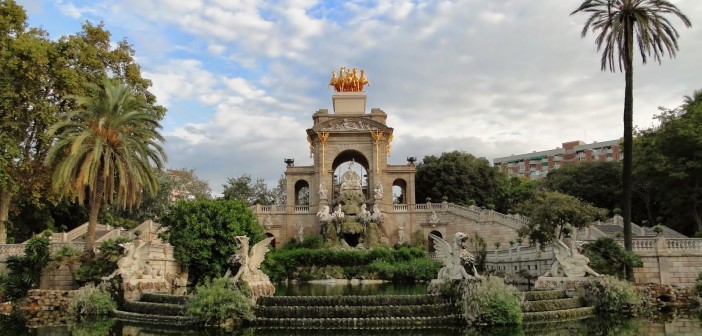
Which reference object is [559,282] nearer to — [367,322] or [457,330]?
[457,330]

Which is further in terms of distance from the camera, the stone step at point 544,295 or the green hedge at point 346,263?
the green hedge at point 346,263

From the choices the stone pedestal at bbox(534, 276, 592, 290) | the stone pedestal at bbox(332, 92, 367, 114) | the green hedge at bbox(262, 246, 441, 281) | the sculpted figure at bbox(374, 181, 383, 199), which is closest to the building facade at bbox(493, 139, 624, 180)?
the stone pedestal at bbox(332, 92, 367, 114)

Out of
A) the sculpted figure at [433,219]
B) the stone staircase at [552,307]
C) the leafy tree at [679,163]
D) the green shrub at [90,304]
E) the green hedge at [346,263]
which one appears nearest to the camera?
the stone staircase at [552,307]

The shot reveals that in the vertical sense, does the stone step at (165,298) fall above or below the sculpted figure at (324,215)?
below

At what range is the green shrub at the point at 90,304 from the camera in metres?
20.2

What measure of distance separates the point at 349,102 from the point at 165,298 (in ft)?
121

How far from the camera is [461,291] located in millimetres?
18062

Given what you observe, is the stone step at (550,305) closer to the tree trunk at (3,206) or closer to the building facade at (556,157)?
the tree trunk at (3,206)

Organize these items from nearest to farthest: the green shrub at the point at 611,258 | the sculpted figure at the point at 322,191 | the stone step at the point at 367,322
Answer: the stone step at the point at 367,322 < the green shrub at the point at 611,258 < the sculpted figure at the point at 322,191

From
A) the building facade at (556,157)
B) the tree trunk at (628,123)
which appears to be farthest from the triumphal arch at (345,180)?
the building facade at (556,157)

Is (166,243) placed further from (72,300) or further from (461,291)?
(461,291)

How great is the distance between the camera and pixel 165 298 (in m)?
19.6

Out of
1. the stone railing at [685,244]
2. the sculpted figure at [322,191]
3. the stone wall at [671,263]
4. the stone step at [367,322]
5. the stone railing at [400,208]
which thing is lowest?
the stone step at [367,322]

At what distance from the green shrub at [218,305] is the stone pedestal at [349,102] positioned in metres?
37.9
